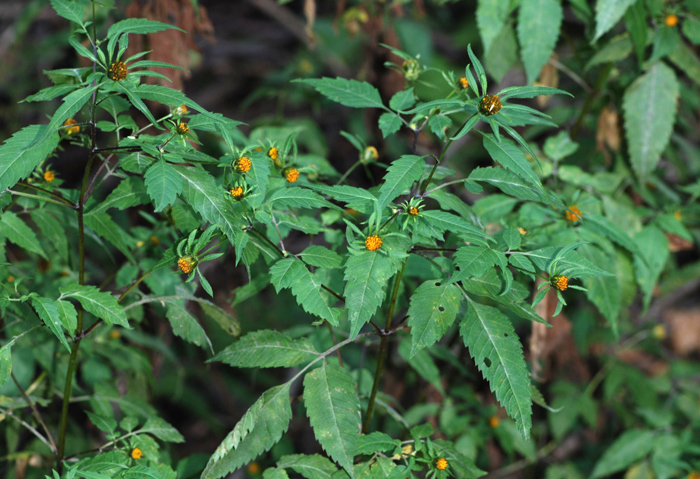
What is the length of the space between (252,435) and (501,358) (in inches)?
21.4

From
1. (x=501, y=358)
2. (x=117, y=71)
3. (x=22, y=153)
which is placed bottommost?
(x=501, y=358)

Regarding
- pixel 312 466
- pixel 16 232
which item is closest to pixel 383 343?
pixel 312 466

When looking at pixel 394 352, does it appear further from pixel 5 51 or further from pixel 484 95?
pixel 5 51

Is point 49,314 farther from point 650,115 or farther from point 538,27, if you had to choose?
point 650,115

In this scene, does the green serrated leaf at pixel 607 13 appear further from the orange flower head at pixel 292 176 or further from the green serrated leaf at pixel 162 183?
the green serrated leaf at pixel 162 183

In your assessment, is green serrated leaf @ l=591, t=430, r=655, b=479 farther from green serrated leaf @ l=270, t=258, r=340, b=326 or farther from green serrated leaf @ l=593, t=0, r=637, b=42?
green serrated leaf @ l=270, t=258, r=340, b=326

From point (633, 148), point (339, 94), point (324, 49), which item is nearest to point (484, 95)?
point (339, 94)

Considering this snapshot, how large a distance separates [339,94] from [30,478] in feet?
5.01

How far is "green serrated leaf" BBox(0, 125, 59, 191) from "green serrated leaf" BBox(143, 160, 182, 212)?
18 cm

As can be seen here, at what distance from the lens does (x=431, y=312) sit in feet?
3.76

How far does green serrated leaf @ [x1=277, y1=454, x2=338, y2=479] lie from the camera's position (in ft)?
4.13

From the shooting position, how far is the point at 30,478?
183cm

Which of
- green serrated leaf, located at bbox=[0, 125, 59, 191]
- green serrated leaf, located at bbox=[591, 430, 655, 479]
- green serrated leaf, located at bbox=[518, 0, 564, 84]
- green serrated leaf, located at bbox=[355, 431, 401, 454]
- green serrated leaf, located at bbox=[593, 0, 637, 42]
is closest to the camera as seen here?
green serrated leaf, located at bbox=[0, 125, 59, 191]

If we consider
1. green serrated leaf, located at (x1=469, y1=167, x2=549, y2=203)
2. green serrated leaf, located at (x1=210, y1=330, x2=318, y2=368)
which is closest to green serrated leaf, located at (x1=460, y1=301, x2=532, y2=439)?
green serrated leaf, located at (x1=469, y1=167, x2=549, y2=203)
